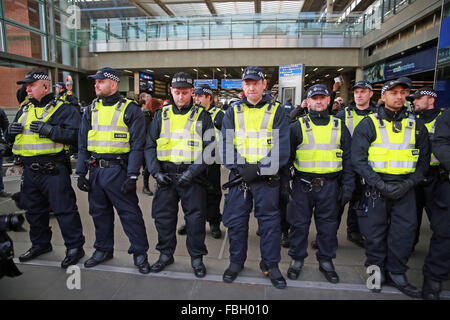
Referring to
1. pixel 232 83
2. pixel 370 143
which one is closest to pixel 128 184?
pixel 370 143

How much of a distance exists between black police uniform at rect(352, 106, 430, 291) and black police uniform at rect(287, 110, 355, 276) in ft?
0.55

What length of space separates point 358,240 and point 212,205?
6.62 ft

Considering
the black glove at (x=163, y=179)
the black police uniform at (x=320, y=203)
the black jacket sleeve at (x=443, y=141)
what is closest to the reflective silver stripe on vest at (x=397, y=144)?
the black jacket sleeve at (x=443, y=141)

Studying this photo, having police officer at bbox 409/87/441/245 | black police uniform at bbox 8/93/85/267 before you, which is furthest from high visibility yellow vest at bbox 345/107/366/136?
black police uniform at bbox 8/93/85/267

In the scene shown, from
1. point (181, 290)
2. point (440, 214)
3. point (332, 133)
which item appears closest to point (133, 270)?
point (181, 290)

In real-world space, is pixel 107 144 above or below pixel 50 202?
above

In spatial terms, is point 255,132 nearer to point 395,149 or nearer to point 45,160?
point 395,149

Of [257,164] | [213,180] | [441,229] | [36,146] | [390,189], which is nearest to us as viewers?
[390,189]

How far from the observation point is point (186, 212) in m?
2.94

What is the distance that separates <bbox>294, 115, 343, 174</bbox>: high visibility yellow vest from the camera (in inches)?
111

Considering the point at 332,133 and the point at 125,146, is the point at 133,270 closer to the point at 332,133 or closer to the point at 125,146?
the point at 125,146

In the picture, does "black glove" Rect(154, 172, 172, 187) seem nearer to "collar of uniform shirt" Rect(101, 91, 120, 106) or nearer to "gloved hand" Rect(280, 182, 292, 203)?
"collar of uniform shirt" Rect(101, 91, 120, 106)

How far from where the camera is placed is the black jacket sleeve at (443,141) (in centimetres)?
252

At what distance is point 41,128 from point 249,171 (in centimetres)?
224
